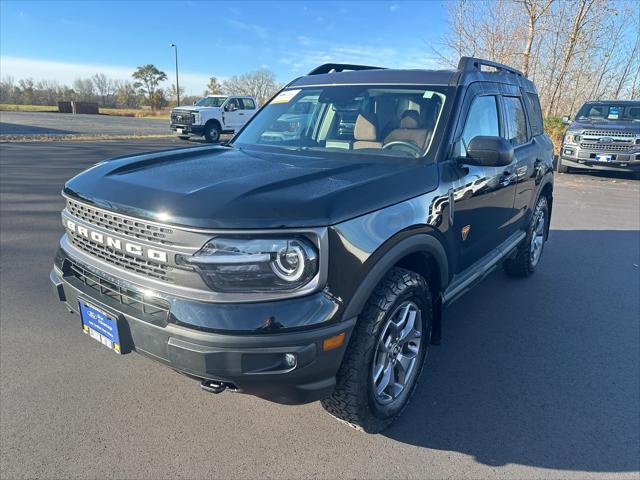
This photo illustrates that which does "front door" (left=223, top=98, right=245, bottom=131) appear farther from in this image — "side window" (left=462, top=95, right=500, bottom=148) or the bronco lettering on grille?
the bronco lettering on grille

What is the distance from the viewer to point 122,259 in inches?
86.9

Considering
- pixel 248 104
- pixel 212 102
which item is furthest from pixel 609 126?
pixel 212 102

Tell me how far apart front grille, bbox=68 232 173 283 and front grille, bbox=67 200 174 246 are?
11cm

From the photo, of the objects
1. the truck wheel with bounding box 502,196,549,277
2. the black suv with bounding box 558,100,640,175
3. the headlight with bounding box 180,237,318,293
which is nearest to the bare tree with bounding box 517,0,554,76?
the black suv with bounding box 558,100,640,175

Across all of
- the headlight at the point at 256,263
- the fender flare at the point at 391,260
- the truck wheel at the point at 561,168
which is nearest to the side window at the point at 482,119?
the fender flare at the point at 391,260

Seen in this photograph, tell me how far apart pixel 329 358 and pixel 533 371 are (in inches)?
76.0

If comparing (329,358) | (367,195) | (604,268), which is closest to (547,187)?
(604,268)

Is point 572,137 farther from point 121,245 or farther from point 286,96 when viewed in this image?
point 121,245

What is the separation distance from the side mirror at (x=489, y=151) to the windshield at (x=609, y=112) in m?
12.3

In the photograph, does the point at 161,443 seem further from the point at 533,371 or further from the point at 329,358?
the point at 533,371

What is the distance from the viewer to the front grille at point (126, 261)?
6.73 ft

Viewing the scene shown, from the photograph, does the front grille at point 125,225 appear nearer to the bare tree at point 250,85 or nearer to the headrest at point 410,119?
the headrest at point 410,119

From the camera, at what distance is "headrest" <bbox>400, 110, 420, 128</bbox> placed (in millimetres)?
3057

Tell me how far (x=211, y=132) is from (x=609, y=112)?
15.6 metres
